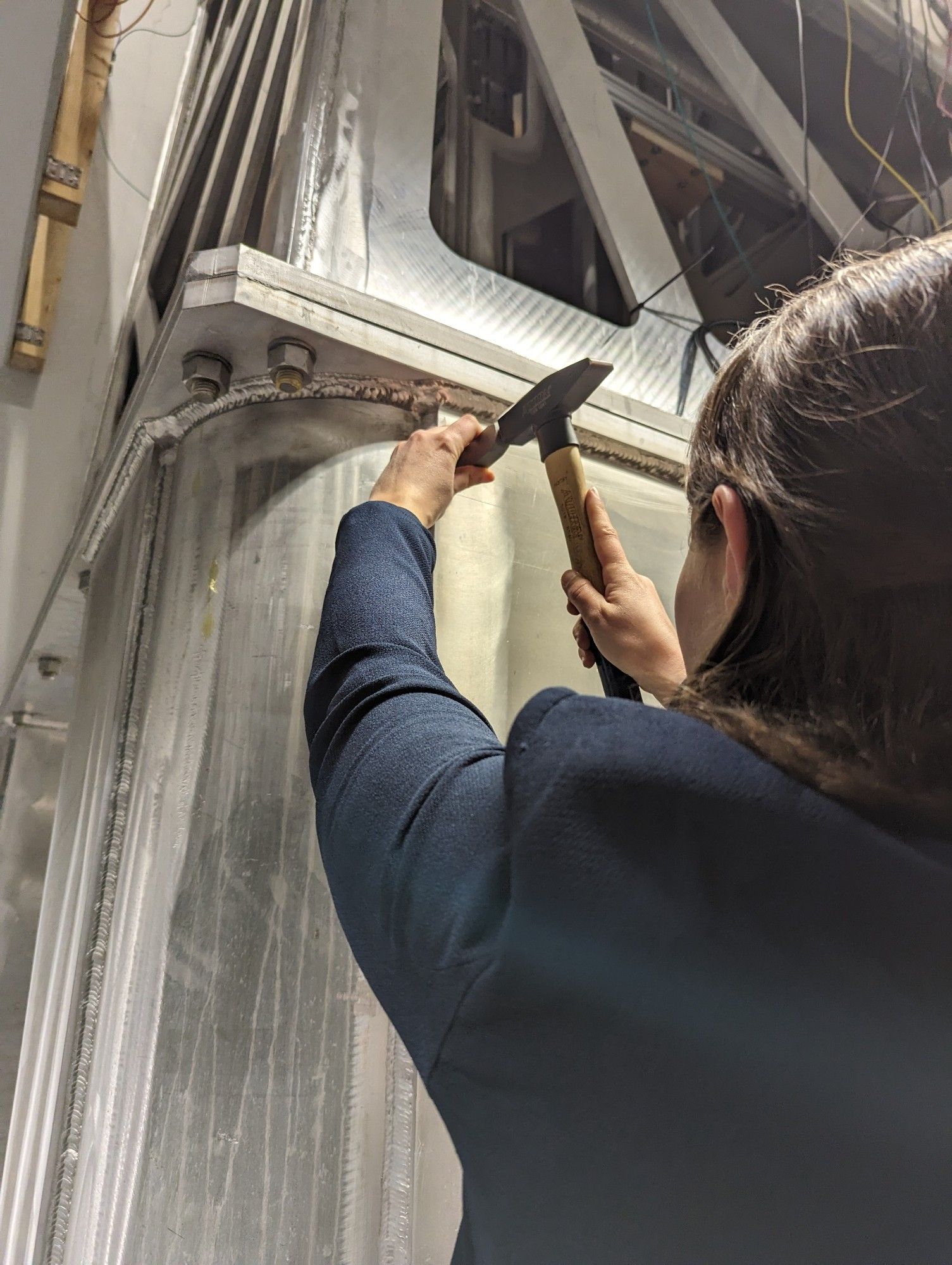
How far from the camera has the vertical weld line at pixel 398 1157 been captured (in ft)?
3.28

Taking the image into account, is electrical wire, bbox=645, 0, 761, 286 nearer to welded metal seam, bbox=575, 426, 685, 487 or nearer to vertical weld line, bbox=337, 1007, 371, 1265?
welded metal seam, bbox=575, 426, 685, 487

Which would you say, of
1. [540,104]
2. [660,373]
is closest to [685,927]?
[660,373]

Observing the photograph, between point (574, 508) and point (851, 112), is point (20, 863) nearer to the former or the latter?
point (574, 508)

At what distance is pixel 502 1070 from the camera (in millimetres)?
505

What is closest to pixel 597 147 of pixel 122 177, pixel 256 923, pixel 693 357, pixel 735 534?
pixel 693 357

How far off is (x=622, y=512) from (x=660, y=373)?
1.27 ft

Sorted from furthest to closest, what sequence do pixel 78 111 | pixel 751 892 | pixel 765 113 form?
1. pixel 765 113
2. pixel 78 111
3. pixel 751 892

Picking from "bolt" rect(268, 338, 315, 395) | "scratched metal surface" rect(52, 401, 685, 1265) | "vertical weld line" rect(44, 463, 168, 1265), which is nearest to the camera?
"scratched metal surface" rect(52, 401, 685, 1265)

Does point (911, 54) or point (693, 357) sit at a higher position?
point (911, 54)

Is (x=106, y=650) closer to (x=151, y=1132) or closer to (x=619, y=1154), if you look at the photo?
(x=151, y=1132)

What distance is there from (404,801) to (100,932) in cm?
72

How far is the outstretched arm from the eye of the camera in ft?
1.76

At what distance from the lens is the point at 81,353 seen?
2.16 metres

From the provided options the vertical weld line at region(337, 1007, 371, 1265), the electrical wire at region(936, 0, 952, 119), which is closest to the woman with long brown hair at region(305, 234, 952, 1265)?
the vertical weld line at region(337, 1007, 371, 1265)
